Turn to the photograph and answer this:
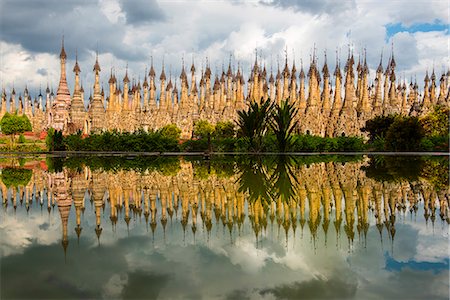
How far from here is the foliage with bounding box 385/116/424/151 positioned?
26.0 meters

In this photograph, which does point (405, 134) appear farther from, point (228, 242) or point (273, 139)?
point (228, 242)

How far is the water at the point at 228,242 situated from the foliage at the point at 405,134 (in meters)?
16.9

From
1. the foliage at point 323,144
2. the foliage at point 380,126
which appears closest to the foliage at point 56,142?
the foliage at point 323,144

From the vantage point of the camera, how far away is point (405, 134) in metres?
26.5

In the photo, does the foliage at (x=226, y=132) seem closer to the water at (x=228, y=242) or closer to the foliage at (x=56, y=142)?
the foliage at (x=56, y=142)

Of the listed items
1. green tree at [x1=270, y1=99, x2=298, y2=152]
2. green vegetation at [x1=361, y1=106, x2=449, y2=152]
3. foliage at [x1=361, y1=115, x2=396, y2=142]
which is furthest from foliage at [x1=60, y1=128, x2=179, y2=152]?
foliage at [x1=361, y1=115, x2=396, y2=142]

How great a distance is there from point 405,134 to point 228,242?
23651mm

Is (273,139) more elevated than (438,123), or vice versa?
(438,123)

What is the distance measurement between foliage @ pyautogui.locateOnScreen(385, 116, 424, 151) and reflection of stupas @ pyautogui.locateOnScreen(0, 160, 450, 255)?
50.9 feet

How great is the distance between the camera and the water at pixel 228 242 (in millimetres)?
3807

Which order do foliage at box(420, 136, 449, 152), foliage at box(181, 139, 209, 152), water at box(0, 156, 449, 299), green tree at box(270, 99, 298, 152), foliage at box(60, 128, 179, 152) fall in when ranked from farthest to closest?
foliage at box(181, 139, 209, 152) → foliage at box(60, 128, 179, 152) → foliage at box(420, 136, 449, 152) → green tree at box(270, 99, 298, 152) → water at box(0, 156, 449, 299)

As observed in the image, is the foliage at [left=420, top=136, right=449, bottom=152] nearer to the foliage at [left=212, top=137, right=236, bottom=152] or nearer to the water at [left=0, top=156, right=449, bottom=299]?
the foliage at [left=212, top=137, right=236, bottom=152]

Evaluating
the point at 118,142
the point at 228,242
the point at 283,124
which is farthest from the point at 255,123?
the point at 228,242

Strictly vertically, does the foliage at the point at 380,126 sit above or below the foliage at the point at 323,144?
above
